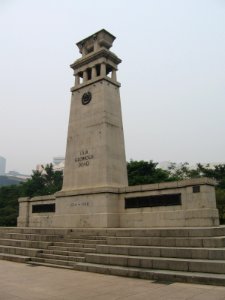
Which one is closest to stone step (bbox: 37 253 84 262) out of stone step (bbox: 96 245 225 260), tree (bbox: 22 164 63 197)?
stone step (bbox: 96 245 225 260)

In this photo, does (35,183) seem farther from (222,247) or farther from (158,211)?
(222,247)

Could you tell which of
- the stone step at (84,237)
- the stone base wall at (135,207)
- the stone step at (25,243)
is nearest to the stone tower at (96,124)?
the stone base wall at (135,207)

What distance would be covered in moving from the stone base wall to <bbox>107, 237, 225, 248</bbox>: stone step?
2.76m

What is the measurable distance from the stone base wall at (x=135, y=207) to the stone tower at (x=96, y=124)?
78 centimetres

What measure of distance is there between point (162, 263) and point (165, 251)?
588mm

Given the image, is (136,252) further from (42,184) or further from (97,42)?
(42,184)

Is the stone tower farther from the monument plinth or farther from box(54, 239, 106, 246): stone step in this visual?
box(54, 239, 106, 246): stone step

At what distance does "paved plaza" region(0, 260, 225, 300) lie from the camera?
6.05m

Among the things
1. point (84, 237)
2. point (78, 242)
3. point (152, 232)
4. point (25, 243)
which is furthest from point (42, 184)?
point (152, 232)

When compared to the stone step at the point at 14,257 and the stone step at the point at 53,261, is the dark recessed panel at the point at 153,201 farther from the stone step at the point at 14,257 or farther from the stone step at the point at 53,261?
the stone step at the point at 14,257

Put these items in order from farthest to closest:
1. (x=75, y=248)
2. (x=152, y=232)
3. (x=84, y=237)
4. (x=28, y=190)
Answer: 1. (x=28, y=190)
2. (x=84, y=237)
3. (x=75, y=248)
4. (x=152, y=232)

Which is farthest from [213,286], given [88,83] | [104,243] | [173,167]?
[173,167]

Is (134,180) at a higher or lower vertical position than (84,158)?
higher

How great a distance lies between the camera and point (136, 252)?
361 inches
